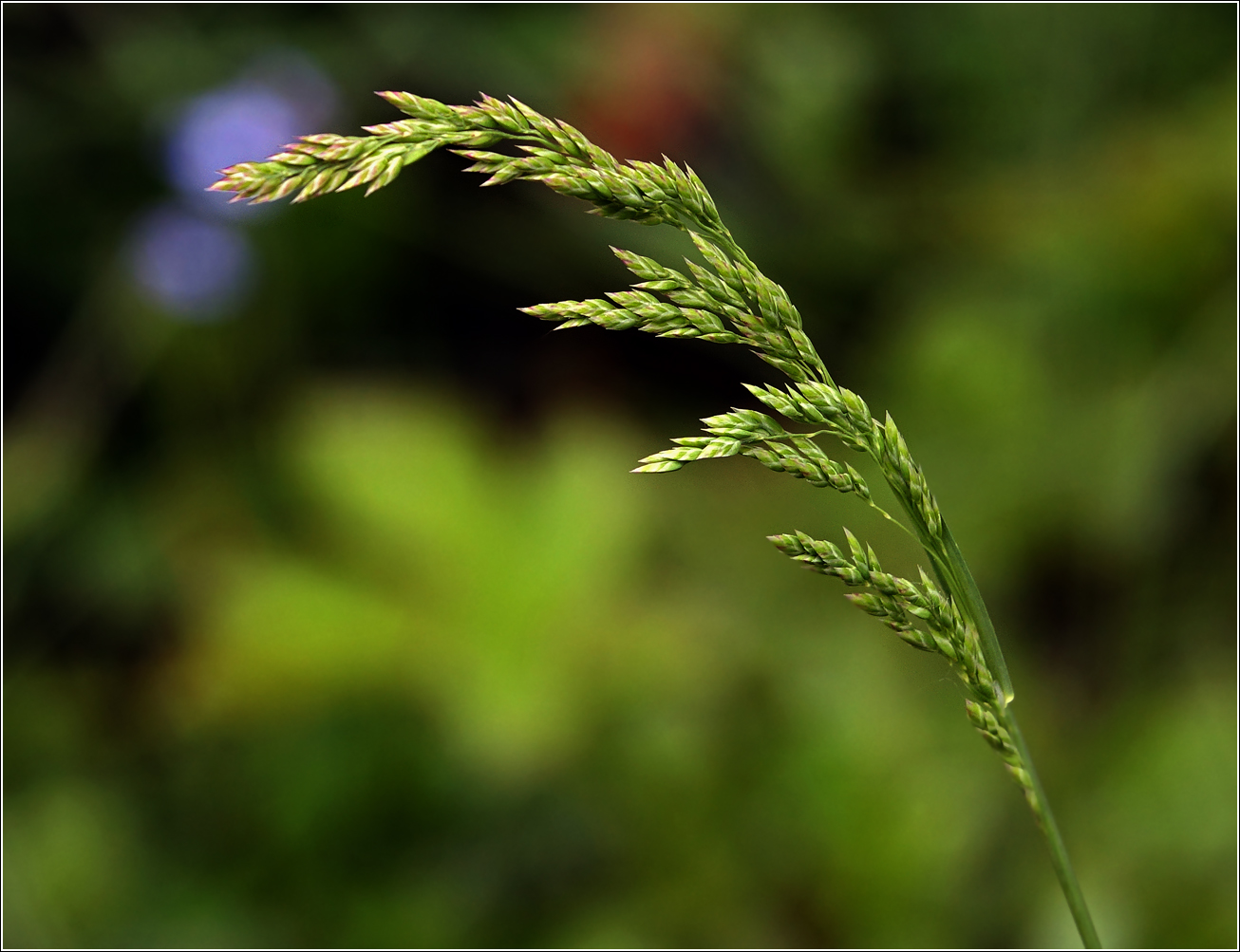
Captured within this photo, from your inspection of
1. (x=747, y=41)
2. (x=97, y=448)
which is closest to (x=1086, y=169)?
(x=747, y=41)

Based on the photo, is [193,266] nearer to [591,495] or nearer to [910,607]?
[591,495]

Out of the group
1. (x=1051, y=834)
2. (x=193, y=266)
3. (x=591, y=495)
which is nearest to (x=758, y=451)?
(x=1051, y=834)

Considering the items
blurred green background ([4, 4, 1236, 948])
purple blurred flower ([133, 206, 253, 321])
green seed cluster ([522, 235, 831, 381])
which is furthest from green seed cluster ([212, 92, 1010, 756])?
purple blurred flower ([133, 206, 253, 321])

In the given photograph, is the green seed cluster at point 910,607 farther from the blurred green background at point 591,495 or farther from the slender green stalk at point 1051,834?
the blurred green background at point 591,495

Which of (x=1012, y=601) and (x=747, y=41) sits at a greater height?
(x=747, y=41)

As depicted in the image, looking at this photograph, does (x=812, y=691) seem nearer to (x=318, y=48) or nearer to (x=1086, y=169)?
(x=1086, y=169)

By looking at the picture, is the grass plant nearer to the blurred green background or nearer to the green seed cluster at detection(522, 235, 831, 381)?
the green seed cluster at detection(522, 235, 831, 381)

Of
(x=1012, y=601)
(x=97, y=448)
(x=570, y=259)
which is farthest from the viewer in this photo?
(x=570, y=259)
